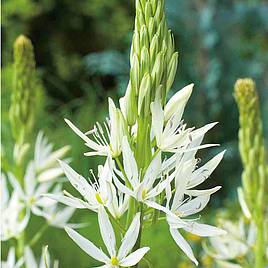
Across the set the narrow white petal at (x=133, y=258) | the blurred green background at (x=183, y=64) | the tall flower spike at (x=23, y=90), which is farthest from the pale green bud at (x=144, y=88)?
the blurred green background at (x=183, y=64)

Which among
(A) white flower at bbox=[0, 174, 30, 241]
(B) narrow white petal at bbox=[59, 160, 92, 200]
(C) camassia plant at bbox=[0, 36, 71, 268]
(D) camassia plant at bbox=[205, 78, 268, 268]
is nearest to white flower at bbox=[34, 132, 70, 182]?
(C) camassia plant at bbox=[0, 36, 71, 268]

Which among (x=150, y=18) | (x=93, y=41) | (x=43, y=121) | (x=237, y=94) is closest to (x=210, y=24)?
(x=43, y=121)

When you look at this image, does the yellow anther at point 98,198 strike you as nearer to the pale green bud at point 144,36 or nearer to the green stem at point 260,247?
the pale green bud at point 144,36

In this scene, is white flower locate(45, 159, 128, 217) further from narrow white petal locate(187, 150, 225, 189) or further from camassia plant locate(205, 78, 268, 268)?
camassia plant locate(205, 78, 268, 268)

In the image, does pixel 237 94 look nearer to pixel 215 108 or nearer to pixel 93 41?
pixel 215 108

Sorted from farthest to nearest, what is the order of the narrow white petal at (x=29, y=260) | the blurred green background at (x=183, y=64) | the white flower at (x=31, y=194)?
1. the blurred green background at (x=183, y=64)
2. the white flower at (x=31, y=194)
3. the narrow white petal at (x=29, y=260)

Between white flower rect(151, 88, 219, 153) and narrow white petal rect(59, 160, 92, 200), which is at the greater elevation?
white flower rect(151, 88, 219, 153)

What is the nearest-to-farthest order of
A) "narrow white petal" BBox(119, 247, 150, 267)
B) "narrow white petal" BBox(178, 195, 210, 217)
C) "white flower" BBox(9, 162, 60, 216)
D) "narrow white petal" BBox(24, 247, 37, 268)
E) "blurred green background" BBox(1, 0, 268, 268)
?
1. "narrow white petal" BBox(119, 247, 150, 267)
2. "narrow white petal" BBox(178, 195, 210, 217)
3. "narrow white petal" BBox(24, 247, 37, 268)
4. "white flower" BBox(9, 162, 60, 216)
5. "blurred green background" BBox(1, 0, 268, 268)

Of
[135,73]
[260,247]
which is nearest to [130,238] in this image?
[135,73]
